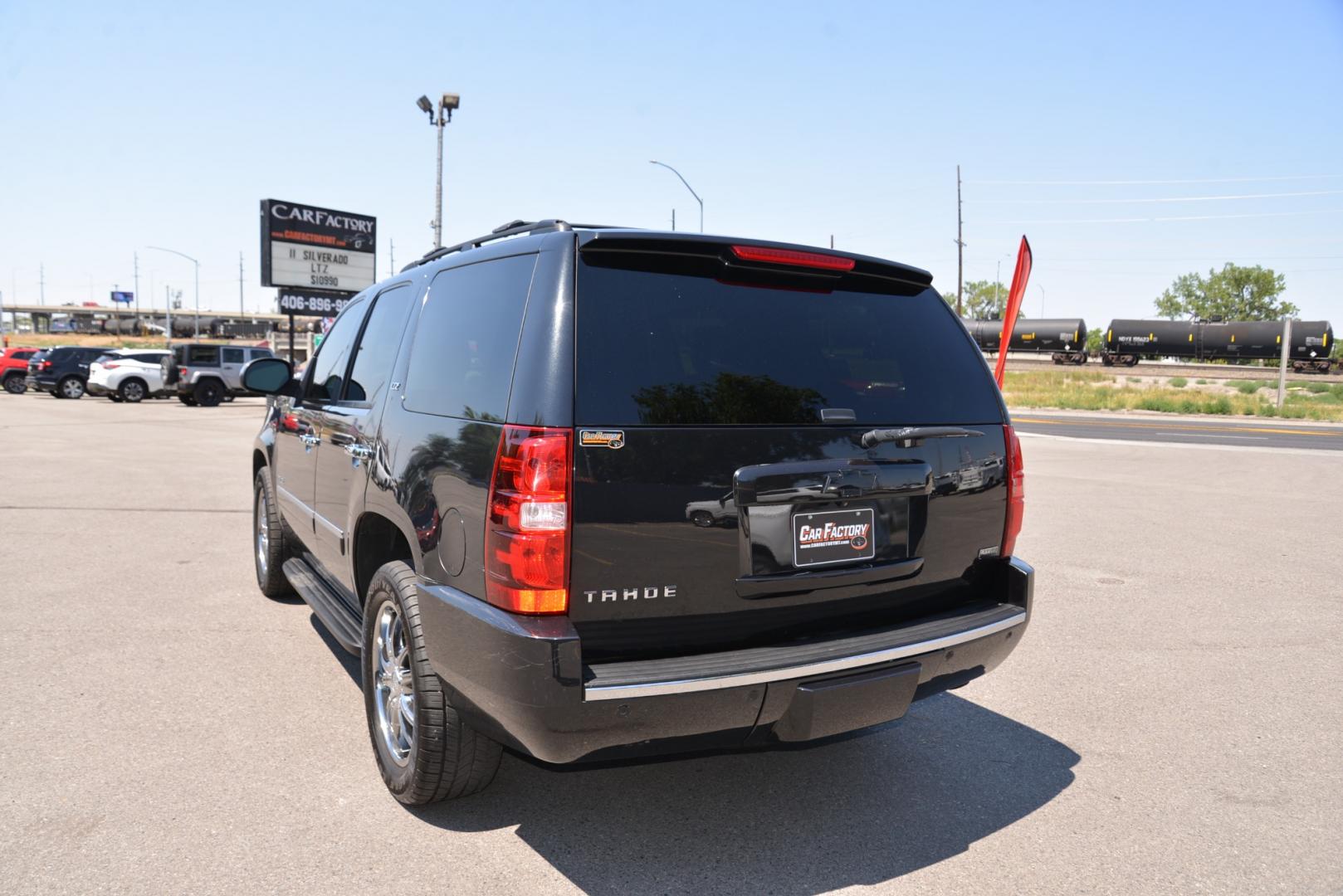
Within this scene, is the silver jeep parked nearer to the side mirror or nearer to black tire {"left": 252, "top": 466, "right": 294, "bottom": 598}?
black tire {"left": 252, "top": 466, "right": 294, "bottom": 598}

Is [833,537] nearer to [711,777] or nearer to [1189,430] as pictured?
[711,777]

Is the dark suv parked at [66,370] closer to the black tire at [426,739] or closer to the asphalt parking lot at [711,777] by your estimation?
the asphalt parking lot at [711,777]

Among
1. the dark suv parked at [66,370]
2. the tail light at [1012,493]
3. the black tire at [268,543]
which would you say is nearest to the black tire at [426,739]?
the tail light at [1012,493]

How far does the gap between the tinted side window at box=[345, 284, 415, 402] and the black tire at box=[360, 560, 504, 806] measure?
3.24 ft

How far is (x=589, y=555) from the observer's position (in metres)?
2.66

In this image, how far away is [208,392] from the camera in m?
28.9

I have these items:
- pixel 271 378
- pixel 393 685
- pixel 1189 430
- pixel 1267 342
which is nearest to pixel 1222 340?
pixel 1267 342

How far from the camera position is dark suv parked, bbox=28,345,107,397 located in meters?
31.8

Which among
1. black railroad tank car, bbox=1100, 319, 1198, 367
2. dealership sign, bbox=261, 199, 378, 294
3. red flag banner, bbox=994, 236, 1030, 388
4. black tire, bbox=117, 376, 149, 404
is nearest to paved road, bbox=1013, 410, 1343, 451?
red flag banner, bbox=994, 236, 1030, 388

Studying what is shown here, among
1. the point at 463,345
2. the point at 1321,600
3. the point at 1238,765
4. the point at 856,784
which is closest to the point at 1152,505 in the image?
the point at 1321,600

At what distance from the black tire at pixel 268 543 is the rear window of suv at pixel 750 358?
3.81 metres

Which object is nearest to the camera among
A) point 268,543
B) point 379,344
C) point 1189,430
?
point 379,344

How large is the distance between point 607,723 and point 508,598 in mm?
456

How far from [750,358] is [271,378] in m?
3.58
